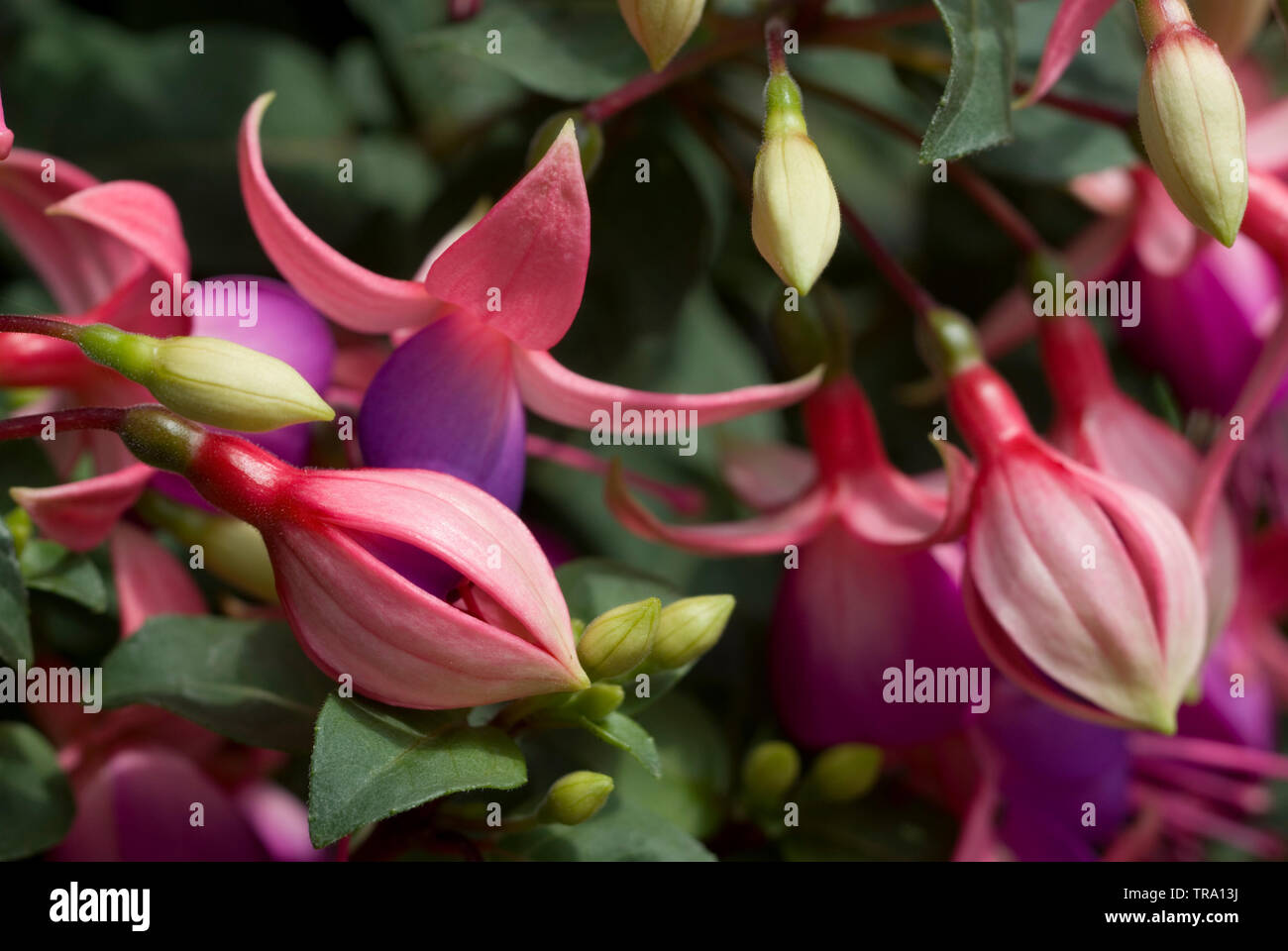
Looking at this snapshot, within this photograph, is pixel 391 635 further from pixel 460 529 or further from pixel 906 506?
pixel 906 506

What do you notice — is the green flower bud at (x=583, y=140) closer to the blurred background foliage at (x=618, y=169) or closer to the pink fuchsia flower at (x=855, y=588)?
the blurred background foliage at (x=618, y=169)

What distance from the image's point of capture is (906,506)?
0.67 m

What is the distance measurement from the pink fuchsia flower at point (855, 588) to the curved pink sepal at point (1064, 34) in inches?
8.7

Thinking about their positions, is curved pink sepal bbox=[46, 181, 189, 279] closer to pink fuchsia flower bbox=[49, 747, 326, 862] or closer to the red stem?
the red stem

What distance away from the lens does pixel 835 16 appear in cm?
75

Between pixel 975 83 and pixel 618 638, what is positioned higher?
pixel 975 83

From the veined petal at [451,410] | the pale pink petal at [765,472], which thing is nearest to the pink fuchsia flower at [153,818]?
the veined petal at [451,410]

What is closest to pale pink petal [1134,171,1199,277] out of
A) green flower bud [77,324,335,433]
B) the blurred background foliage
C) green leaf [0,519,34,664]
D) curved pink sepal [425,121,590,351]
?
the blurred background foliage

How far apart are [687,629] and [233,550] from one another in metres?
0.25

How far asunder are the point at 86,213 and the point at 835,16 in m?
0.46

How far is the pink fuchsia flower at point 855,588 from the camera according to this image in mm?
671

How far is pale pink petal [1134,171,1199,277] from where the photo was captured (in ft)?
2.47

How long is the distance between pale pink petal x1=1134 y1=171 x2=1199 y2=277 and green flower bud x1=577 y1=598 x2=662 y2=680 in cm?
45

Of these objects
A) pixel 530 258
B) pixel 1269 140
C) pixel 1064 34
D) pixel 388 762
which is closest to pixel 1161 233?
pixel 1269 140
